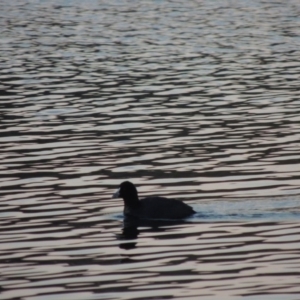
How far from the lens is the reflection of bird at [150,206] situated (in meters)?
17.6

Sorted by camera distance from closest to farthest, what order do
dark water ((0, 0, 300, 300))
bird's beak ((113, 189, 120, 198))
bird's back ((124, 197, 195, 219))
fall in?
dark water ((0, 0, 300, 300))
bird's back ((124, 197, 195, 219))
bird's beak ((113, 189, 120, 198))

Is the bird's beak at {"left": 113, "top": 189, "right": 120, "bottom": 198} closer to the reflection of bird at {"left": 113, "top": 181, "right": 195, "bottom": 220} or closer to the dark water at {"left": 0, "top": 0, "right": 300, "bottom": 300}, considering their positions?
the reflection of bird at {"left": 113, "top": 181, "right": 195, "bottom": 220}

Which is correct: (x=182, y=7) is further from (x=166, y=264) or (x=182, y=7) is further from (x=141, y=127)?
(x=166, y=264)

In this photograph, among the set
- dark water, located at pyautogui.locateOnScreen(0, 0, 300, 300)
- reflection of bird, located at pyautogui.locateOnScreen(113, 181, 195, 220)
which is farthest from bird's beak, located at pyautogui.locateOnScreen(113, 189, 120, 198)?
dark water, located at pyautogui.locateOnScreen(0, 0, 300, 300)

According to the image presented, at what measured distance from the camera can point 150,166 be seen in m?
22.0

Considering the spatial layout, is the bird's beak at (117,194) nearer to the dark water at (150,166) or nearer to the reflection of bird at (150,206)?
the reflection of bird at (150,206)

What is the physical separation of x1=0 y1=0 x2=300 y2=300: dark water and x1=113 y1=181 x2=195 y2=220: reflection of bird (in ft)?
0.68

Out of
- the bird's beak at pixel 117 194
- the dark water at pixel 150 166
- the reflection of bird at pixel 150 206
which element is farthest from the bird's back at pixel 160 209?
the bird's beak at pixel 117 194

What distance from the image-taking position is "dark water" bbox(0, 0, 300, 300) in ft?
46.1

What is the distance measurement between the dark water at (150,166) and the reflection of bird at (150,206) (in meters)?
0.21

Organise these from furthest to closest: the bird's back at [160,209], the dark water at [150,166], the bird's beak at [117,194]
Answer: the bird's beak at [117,194]
the bird's back at [160,209]
the dark water at [150,166]

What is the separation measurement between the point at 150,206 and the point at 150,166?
3860 millimetres

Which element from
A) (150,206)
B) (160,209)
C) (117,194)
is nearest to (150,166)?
(117,194)

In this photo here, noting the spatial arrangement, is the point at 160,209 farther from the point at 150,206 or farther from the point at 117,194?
the point at 117,194
